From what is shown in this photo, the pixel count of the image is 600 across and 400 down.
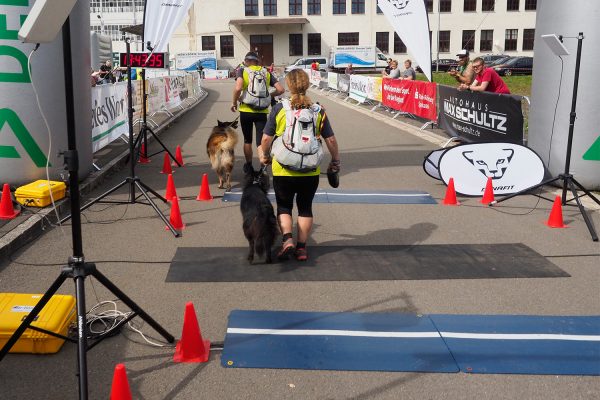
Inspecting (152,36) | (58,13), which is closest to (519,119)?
(152,36)

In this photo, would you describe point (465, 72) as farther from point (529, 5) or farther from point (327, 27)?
point (529, 5)

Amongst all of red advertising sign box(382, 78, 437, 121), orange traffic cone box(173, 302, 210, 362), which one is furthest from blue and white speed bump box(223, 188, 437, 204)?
red advertising sign box(382, 78, 437, 121)

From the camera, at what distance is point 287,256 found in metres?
6.09

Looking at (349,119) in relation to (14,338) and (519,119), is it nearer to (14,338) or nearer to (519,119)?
(519,119)

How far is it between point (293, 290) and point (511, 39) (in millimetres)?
75144

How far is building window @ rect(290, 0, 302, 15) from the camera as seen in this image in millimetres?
73500

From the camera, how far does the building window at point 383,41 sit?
73750 mm

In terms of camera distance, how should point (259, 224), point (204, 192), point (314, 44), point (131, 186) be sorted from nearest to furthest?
point (259, 224) < point (131, 186) < point (204, 192) < point (314, 44)

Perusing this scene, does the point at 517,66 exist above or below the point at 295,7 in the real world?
below

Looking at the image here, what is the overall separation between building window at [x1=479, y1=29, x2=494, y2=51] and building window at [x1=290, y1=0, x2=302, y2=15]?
21.6 metres

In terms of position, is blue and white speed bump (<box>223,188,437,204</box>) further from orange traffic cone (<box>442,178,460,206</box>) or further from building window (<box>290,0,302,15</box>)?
building window (<box>290,0,302,15</box>)

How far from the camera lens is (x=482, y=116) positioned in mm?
12625

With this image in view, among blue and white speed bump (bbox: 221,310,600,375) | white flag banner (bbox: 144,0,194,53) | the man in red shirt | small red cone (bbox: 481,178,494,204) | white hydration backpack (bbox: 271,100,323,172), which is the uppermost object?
white flag banner (bbox: 144,0,194,53)

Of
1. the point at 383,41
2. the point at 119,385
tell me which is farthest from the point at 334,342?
the point at 383,41
